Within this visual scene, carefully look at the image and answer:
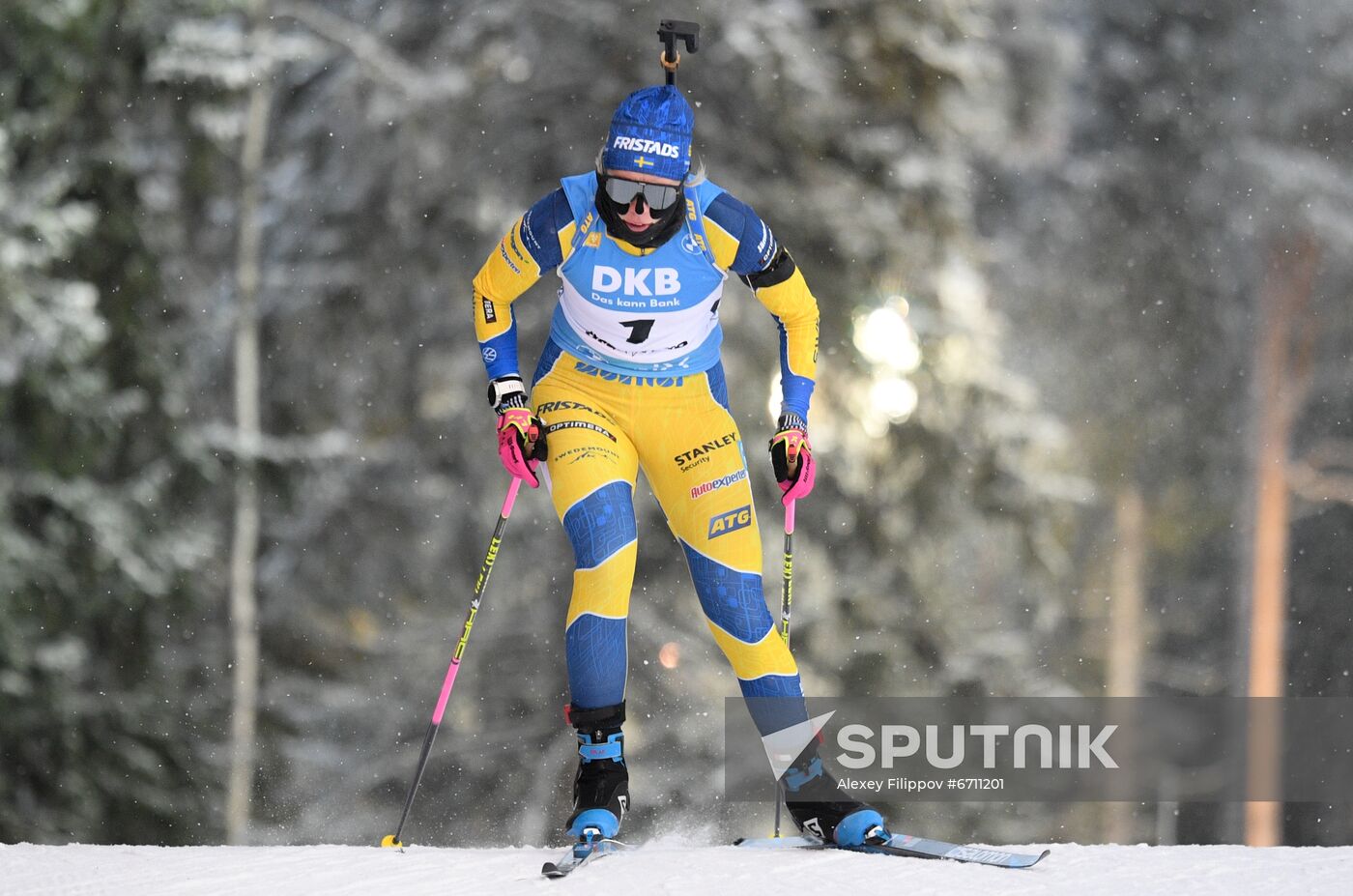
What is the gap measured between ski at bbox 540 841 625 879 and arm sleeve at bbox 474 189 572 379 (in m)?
1.38

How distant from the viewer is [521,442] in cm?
381

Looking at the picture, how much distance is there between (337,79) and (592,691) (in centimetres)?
752

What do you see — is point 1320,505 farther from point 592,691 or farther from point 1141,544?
point 592,691

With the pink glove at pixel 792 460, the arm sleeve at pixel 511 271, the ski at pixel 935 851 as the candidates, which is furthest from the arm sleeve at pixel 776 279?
the ski at pixel 935 851

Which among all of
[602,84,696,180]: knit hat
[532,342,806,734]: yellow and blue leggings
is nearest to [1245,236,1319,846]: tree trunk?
A: [532,342,806,734]: yellow and blue leggings

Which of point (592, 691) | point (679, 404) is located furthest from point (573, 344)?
point (592, 691)

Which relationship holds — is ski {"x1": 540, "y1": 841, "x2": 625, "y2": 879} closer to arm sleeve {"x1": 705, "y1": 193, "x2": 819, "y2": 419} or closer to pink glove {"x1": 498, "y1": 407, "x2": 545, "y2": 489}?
pink glove {"x1": 498, "y1": 407, "x2": 545, "y2": 489}

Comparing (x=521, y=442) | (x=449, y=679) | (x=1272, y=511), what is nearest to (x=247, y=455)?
(x=449, y=679)

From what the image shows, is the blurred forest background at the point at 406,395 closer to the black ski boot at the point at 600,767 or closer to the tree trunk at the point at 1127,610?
the tree trunk at the point at 1127,610

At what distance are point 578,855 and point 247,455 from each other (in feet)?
23.3

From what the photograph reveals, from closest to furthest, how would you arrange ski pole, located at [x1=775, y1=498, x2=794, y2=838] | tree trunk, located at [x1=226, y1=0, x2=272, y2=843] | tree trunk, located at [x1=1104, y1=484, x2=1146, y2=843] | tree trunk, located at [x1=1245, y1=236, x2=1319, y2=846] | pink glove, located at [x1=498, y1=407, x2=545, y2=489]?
pink glove, located at [x1=498, y1=407, x2=545, y2=489] < ski pole, located at [x1=775, y1=498, x2=794, y2=838] < tree trunk, located at [x1=226, y1=0, x2=272, y2=843] < tree trunk, located at [x1=1245, y1=236, x2=1319, y2=846] < tree trunk, located at [x1=1104, y1=484, x2=1146, y2=843]

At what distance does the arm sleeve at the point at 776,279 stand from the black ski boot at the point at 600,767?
110cm

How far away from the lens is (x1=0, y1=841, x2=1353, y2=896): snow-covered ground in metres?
3.36

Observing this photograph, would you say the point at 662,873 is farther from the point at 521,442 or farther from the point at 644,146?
the point at 644,146
